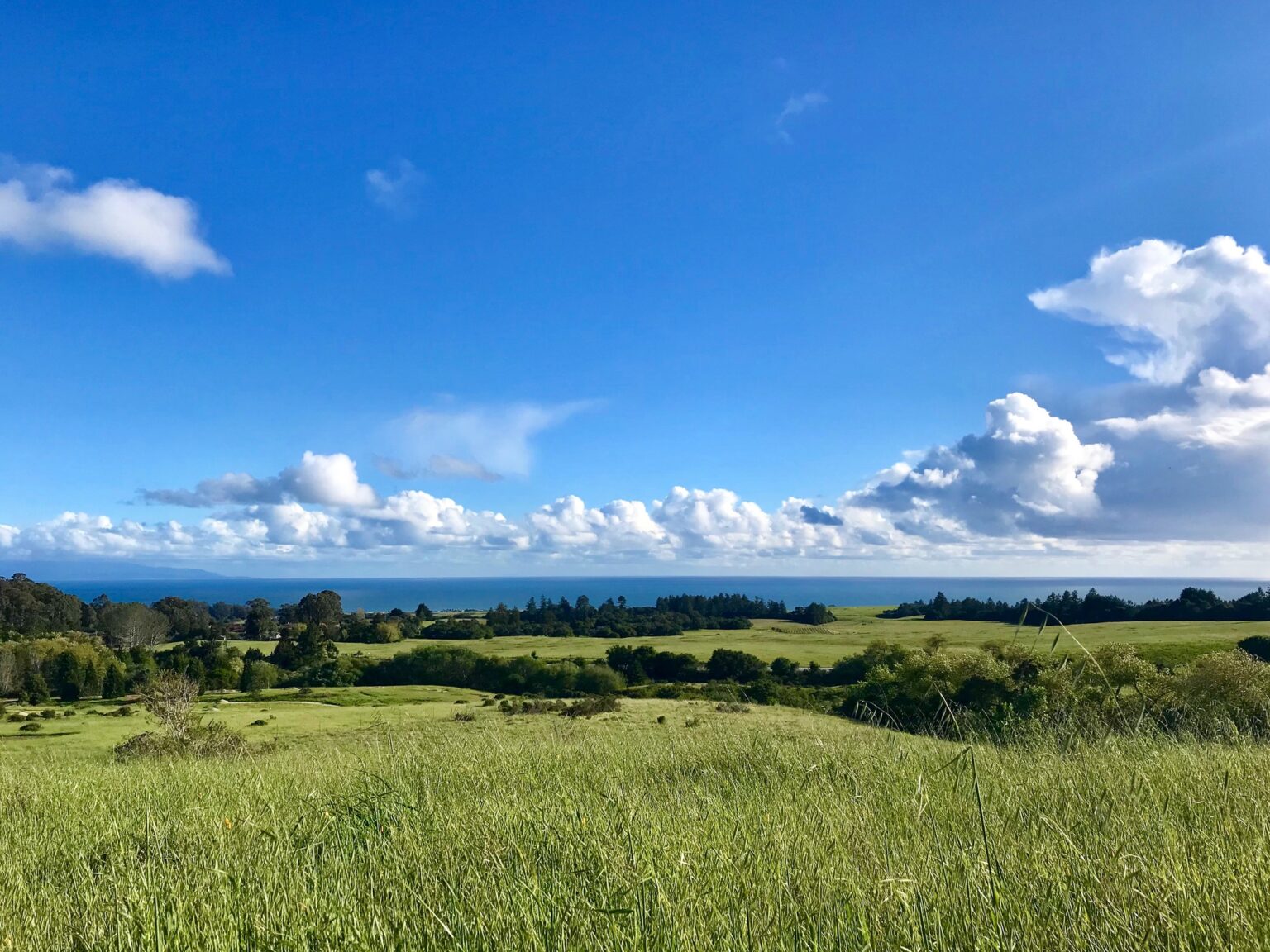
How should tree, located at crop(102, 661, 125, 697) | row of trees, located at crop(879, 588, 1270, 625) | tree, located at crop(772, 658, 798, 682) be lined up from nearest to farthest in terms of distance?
row of trees, located at crop(879, 588, 1270, 625), tree, located at crop(102, 661, 125, 697), tree, located at crop(772, 658, 798, 682)

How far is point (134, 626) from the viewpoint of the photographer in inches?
3807

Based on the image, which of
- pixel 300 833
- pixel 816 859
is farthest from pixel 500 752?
pixel 816 859

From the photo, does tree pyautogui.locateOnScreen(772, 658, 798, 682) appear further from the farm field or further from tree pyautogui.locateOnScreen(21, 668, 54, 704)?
tree pyautogui.locateOnScreen(21, 668, 54, 704)

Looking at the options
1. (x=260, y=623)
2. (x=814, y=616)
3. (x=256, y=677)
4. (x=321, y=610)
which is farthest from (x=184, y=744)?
(x=321, y=610)

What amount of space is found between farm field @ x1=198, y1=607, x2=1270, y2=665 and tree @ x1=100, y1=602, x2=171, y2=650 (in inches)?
438

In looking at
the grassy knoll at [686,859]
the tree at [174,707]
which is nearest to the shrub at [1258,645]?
the grassy knoll at [686,859]

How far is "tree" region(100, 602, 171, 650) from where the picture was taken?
9519 cm

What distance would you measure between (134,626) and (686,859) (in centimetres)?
11690

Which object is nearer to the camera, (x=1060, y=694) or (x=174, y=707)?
(x=1060, y=694)

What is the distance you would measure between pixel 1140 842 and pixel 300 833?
5.37m

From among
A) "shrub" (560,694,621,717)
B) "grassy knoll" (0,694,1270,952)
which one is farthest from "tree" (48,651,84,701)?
"grassy knoll" (0,694,1270,952)

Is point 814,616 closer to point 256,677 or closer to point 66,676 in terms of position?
point 256,677

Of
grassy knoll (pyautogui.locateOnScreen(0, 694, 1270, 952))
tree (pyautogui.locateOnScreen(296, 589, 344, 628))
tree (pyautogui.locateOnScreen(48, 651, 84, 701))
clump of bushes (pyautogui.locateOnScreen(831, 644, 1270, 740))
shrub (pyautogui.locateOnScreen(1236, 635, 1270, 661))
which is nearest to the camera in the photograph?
grassy knoll (pyautogui.locateOnScreen(0, 694, 1270, 952))

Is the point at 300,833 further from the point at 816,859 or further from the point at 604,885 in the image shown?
the point at 816,859
